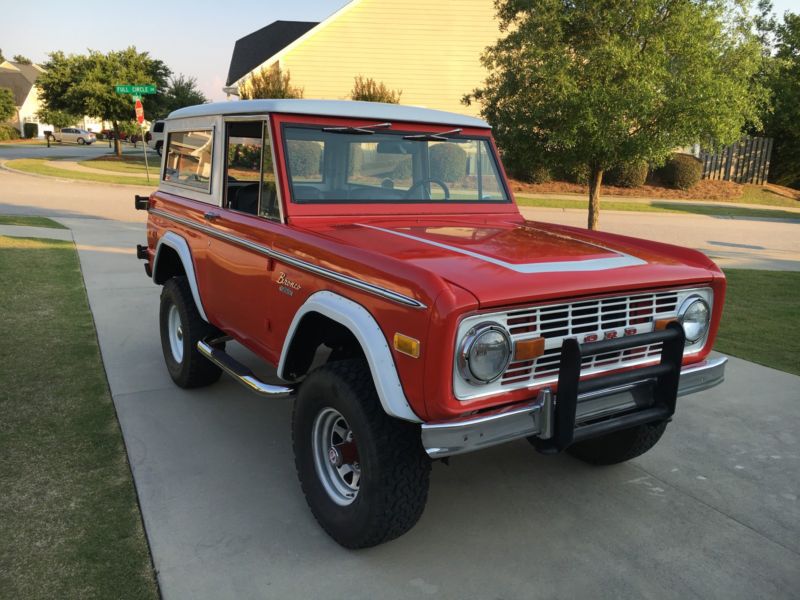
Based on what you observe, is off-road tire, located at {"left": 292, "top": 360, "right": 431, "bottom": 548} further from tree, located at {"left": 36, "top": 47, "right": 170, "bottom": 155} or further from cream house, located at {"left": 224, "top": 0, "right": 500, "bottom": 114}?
tree, located at {"left": 36, "top": 47, "right": 170, "bottom": 155}

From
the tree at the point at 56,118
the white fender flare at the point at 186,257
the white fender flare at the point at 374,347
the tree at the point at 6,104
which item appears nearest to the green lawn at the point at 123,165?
the white fender flare at the point at 186,257

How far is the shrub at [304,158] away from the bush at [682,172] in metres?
25.5

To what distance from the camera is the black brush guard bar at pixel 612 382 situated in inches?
100

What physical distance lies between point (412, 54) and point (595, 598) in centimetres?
2768

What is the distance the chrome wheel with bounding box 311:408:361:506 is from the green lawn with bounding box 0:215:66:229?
1102 centimetres

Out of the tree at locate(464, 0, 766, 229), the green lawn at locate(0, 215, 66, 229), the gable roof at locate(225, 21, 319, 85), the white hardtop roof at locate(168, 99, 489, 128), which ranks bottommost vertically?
the green lawn at locate(0, 215, 66, 229)

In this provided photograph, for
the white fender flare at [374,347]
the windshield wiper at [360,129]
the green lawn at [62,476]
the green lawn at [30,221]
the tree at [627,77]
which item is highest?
the tree at [627,77]

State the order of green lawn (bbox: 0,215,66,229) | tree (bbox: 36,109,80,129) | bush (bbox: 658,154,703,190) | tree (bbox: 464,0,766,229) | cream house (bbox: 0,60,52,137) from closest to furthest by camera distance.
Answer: tree (bbox: 464,0,766,229)
green lawn (bbox: 0,215,66,229)
bush (bbox: 658,154,703,190)
tree (bbox: 36,109,80,129)
cream house (bbox: 0,60,52,137)

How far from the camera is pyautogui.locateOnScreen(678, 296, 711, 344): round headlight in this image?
3.11m

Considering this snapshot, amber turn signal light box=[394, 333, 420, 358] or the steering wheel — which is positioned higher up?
the steering wheel

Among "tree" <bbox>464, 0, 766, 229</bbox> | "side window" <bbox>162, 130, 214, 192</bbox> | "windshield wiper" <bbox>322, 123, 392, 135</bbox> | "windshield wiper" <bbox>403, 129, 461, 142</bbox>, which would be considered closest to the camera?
"windshield wiper" <bbox>322, 123, 392, 135</bbox>

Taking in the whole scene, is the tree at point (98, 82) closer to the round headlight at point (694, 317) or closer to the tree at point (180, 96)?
the tree at point (180, 96)

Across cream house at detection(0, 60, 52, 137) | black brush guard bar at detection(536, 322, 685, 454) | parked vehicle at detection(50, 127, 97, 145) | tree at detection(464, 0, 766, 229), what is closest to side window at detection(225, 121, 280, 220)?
black brush guard bar at detection(536, 322, 685, 454)

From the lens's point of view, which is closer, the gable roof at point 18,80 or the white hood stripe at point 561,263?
the white hood stripe at point 561,263
